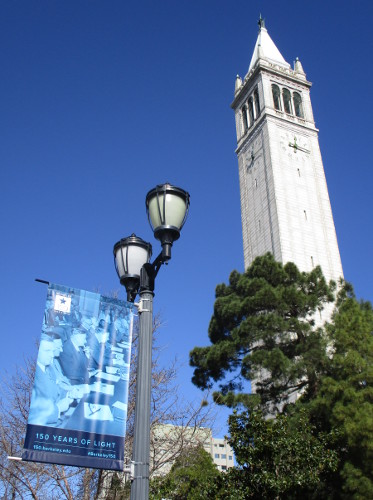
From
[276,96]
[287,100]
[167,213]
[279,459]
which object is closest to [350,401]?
[279,459]

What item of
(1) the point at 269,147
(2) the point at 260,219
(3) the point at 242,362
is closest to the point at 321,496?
(3) the point at 242,362

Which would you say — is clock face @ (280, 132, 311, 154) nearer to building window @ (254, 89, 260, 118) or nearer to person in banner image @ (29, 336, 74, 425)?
building window @ (254, 89, 260, 118)

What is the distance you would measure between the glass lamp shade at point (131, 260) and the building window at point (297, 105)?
1754 inches

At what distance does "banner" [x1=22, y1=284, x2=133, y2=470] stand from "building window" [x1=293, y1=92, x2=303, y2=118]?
45294mm

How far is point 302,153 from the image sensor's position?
45.2 m

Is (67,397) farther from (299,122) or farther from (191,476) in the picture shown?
(299,122)

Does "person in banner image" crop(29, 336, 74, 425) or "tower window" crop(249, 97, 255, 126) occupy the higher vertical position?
"tower window" crop(249, 97, 255, 126)

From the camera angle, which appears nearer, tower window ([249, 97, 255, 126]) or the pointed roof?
tower window ([249, 97, 255, 126])

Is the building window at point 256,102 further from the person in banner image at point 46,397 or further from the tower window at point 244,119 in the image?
the person in banner image at point 46,397

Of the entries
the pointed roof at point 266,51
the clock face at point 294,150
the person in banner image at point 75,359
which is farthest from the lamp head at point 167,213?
the pointed roof at point 266,51

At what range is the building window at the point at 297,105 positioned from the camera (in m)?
48.9

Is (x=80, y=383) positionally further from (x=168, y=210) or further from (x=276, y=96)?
(x=276, y=96)

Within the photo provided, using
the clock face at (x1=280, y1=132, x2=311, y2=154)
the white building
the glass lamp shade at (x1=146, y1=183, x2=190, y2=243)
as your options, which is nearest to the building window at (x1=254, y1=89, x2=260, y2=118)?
the clock face at (x1=280, y1=132, x2=311, y2=154)

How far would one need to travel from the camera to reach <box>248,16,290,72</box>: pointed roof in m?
51.9
